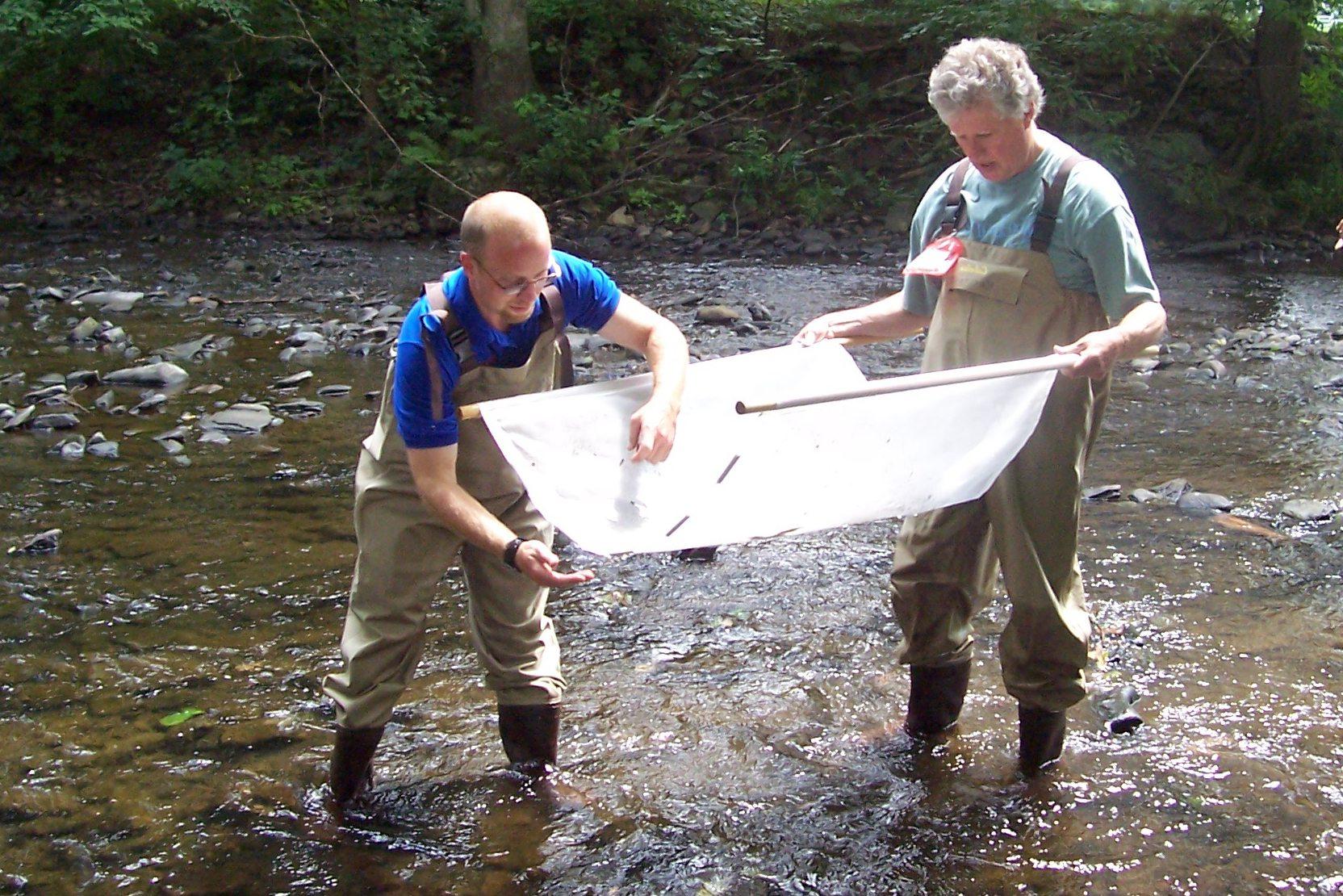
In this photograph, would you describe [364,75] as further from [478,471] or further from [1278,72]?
[478,471]

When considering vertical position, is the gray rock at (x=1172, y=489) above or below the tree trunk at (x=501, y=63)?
below

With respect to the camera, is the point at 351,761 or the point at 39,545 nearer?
the point at 351,761

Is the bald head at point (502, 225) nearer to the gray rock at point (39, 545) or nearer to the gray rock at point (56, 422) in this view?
the gray rock at point (39, 545)

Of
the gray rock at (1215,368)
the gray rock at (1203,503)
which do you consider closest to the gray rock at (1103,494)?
the gray rock at (1203,503)

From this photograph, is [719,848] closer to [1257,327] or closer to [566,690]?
[566,690]

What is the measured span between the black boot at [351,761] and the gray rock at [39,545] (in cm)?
251

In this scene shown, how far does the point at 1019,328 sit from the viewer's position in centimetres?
323

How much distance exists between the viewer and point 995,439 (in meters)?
3.25

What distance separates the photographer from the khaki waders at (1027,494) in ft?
10.5

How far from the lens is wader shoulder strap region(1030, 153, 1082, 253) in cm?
306

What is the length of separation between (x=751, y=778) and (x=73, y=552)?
3.29m

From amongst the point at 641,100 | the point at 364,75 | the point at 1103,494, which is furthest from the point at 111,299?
the point at 1103,494

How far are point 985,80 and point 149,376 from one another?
260 inches

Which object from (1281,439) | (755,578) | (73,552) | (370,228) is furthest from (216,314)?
(1281,439)
